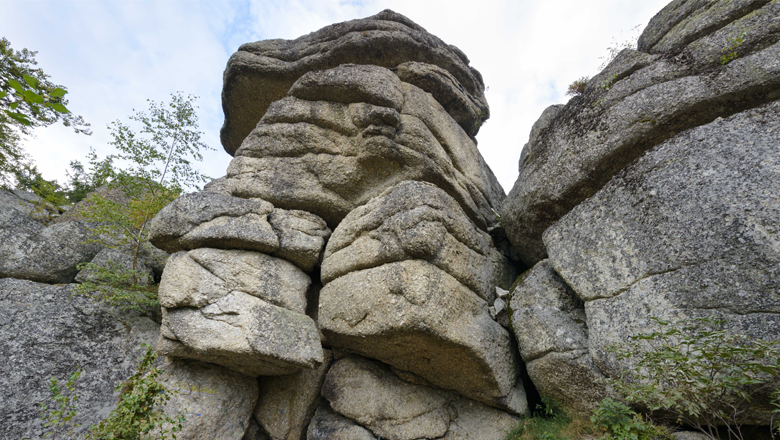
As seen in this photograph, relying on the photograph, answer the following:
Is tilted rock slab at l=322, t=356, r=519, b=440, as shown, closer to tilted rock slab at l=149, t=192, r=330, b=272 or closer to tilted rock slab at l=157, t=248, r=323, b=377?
tilted rock slab at l=157, t=248, r=323, b=377

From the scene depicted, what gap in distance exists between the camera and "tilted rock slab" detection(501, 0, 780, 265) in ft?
22.0

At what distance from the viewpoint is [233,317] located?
7.59 metres

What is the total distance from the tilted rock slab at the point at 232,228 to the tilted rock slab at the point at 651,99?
17.6 feet

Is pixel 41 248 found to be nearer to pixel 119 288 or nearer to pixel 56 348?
pixel 119 288

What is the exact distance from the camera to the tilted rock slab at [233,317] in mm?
7375

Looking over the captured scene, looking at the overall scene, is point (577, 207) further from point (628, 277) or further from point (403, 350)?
point (403, 350)

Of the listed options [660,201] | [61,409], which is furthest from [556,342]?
[61,409]

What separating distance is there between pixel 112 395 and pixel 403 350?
21.3 ft

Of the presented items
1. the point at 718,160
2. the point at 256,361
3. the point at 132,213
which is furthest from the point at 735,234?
the point at 132,213

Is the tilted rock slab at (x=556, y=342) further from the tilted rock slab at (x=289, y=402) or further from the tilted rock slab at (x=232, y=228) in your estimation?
the tilted rock slab at (x=232, y=228)

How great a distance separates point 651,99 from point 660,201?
2307 mm

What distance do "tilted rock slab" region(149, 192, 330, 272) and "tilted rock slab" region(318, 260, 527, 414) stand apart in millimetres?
1579

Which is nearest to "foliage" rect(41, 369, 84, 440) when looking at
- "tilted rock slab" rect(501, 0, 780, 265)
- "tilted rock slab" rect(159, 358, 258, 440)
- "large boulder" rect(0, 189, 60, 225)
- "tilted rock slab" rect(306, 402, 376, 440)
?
"tilted rock slab" rect(159, 358, 258, 440)

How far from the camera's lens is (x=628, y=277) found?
21.5 ft
